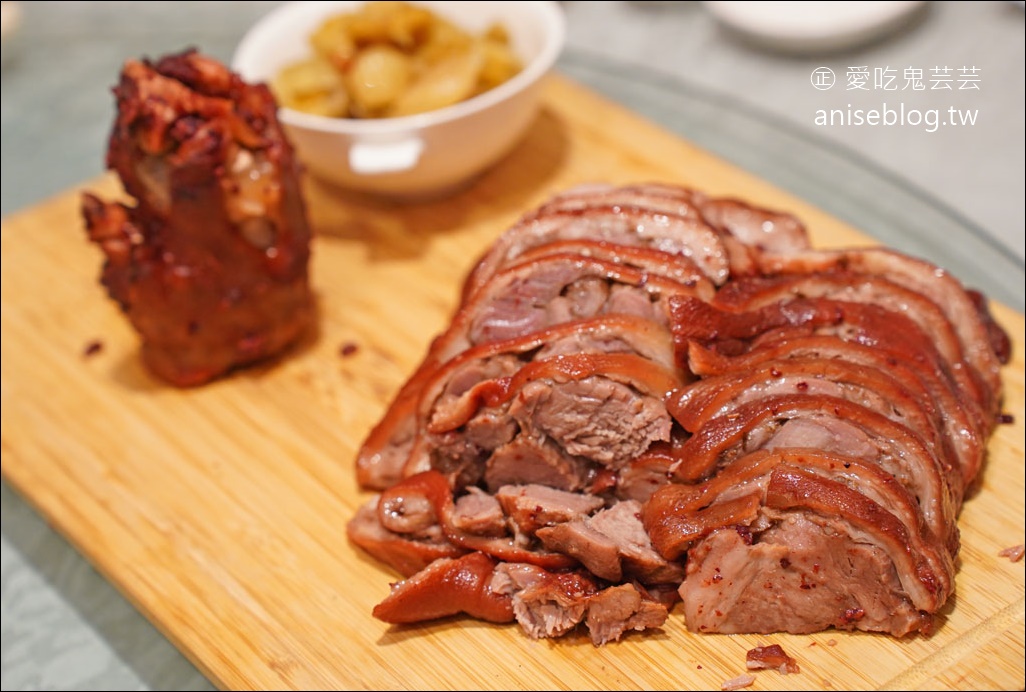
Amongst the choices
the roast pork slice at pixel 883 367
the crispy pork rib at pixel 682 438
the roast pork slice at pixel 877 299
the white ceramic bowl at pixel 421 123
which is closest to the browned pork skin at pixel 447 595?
the crispy pork rib at pixel 682 438

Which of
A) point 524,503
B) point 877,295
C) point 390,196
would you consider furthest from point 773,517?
point 390,196

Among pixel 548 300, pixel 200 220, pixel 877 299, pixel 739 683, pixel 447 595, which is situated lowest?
pixel 447 595

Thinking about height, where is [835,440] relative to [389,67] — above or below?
above

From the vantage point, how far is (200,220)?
13.7 ft

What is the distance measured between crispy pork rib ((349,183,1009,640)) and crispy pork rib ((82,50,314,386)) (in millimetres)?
865

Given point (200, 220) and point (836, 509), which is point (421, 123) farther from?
point (836, 509)

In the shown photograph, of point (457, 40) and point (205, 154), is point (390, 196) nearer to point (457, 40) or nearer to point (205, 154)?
point (457, 40)

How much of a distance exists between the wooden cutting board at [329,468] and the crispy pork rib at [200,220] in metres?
0.26

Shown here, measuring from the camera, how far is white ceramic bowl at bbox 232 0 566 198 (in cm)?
488

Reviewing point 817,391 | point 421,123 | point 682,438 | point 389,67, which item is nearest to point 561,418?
point 682,438

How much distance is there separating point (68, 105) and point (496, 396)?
3834mm

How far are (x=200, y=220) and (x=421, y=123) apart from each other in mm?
1125

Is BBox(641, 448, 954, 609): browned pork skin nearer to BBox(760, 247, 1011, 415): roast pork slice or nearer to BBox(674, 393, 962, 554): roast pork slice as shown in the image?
BBox(674, 393, 962, 554): roast pork slice

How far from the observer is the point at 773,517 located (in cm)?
323
